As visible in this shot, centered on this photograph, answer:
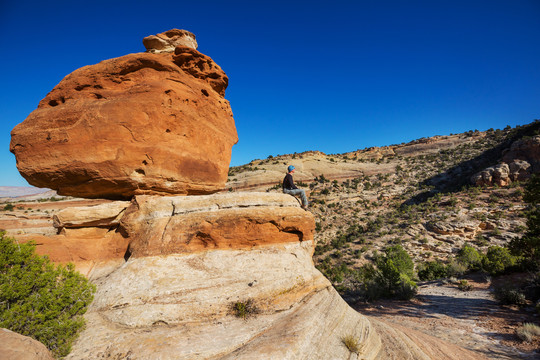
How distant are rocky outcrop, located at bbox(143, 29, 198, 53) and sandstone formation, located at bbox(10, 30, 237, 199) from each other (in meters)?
1.12

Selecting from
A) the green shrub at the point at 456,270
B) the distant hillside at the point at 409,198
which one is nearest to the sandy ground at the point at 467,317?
the green shrub at the point at 456,270

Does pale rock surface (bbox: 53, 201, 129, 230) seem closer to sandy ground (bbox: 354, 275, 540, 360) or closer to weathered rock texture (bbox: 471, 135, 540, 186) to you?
sandy ground (bbox: 354, 275, 540, 360)

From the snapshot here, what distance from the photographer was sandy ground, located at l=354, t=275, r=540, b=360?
8.36 m

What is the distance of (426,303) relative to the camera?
14.2 metres

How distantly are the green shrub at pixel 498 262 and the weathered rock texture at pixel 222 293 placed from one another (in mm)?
13880

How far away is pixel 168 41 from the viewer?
10.3 m

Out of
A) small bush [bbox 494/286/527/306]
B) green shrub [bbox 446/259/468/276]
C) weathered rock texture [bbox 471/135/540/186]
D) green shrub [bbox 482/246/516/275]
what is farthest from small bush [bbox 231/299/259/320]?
weathered rock texture [bbox 471/135/540/186]

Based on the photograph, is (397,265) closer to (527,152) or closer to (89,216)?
(89,216)

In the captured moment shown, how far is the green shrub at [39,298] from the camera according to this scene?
14.9ft

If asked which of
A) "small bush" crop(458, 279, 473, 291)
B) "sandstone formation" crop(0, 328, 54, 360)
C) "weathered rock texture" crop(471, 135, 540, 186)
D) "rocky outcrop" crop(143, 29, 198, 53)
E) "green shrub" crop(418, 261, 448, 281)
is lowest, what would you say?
"green shrub" crop(418, 261, 448, 281)

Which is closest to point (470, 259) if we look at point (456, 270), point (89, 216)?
point (456, 270)

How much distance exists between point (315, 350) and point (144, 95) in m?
9.00

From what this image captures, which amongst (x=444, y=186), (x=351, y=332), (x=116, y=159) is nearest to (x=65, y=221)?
(x=116, y=159)

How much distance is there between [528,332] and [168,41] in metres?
19.2
